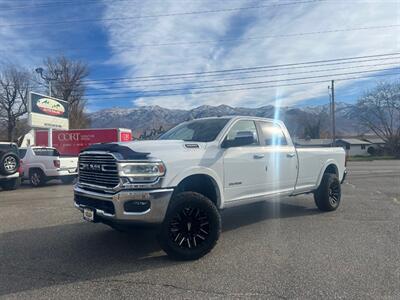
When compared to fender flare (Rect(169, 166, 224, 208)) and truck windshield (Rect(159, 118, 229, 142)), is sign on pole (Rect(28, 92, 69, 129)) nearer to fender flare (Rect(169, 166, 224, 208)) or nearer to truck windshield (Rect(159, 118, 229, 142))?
truck windshield (Rect(159, 118, 229, 142))

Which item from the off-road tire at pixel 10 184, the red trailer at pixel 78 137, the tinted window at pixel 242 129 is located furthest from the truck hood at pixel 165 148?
the red trailer at pixel 78 137

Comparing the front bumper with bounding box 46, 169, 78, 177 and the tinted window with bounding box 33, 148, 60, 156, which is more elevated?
the tinted window with bounding box 33, 148, 60, 156

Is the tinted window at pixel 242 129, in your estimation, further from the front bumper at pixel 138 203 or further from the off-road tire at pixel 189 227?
the front bumper at pixel 138 203

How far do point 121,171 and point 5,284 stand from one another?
1770 mm

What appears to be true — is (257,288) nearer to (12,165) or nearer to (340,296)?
(340,296)

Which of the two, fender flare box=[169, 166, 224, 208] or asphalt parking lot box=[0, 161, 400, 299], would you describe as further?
fender flare box=[169, 166, 224, 208]

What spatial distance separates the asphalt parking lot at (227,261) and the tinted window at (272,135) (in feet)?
5.03

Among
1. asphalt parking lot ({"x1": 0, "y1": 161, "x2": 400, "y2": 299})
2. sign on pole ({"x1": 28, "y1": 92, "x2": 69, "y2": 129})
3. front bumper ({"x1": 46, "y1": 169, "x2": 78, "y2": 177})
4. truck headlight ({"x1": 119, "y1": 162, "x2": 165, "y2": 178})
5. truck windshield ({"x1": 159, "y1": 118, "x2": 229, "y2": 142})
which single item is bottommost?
asphalt parking lot ({"x1": 0, "y1": 161, "x2": 400, "y2": 299})

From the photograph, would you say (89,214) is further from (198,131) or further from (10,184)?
(10,184)

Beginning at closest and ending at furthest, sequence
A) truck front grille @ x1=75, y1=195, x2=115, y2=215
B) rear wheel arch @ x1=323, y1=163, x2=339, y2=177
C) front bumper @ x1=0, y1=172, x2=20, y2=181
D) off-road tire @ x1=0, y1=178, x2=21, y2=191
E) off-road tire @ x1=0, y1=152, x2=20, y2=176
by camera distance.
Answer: truck front grille @ x1=75, y1=195, x2=115, y2=215 → rear wheel arch @ x1=323, y1=163, x2=339, y2=177 → off-road tire @ x1=0, y1=152, x2=20, y2=176 → front bumper @ x1=0, y1=172, x2=20, y2=181 → off-road tire @ x1=0, y1=178, x2=21, y2=191

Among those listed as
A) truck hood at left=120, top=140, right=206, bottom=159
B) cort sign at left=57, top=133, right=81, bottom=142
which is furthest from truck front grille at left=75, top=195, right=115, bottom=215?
cort sign at left=57, top=133, right=81, bottom=142

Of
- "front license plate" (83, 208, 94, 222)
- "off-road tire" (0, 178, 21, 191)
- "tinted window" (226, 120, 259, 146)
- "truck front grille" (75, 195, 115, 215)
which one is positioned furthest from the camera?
"off-road tire" (0, 178, 21, 191)

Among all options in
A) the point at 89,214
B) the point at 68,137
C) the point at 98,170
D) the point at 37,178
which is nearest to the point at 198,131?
the point at 98,170

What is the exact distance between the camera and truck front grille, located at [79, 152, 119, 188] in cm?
433
